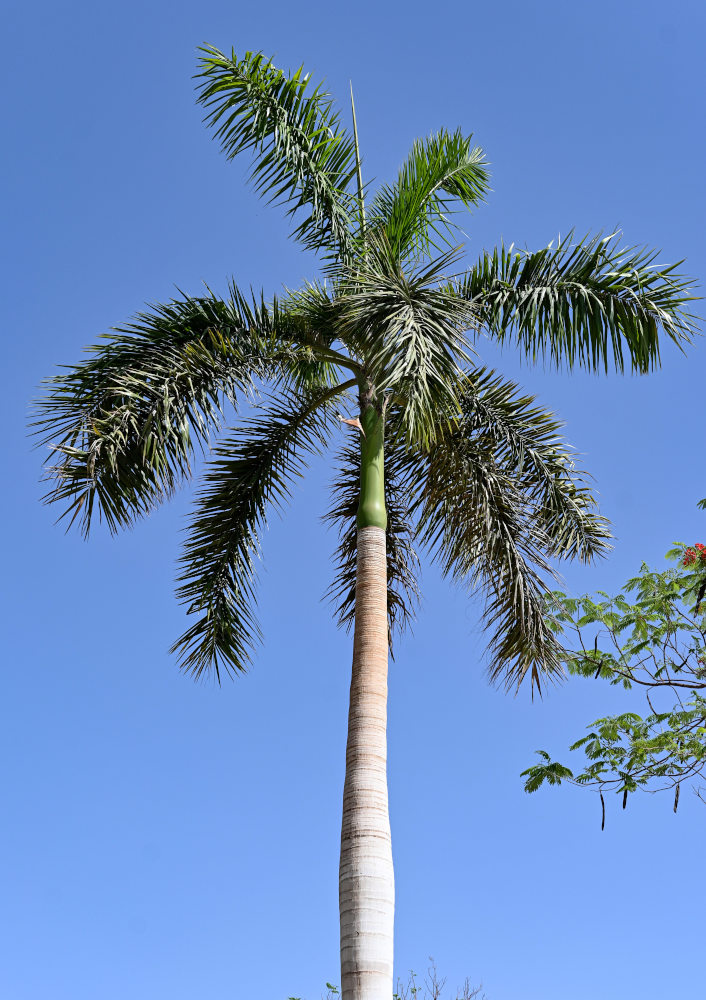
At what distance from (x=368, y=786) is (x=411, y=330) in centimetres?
354

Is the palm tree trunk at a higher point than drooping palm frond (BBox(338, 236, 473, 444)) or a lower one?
lower

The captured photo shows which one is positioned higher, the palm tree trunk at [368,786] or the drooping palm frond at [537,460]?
the drooping palm frond at [537,460]

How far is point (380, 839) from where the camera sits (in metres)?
6.77

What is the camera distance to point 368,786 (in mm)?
7012

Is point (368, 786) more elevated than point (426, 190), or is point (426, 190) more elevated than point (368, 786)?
point (426, 190)

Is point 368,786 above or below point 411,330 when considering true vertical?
below

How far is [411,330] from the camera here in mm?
7312

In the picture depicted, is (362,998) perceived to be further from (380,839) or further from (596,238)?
(596,238)

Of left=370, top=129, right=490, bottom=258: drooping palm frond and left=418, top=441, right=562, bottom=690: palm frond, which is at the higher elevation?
left=370, top=129, right=490, bottom=258: drooping palm frond

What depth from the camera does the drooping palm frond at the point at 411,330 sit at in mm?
7141

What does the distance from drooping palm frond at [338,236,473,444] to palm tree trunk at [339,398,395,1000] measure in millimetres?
1076

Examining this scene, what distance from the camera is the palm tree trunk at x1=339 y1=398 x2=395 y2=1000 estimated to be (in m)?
6.33

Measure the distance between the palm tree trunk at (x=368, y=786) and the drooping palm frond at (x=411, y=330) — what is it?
1076mm

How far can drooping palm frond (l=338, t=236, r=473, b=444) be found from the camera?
23.4ft
